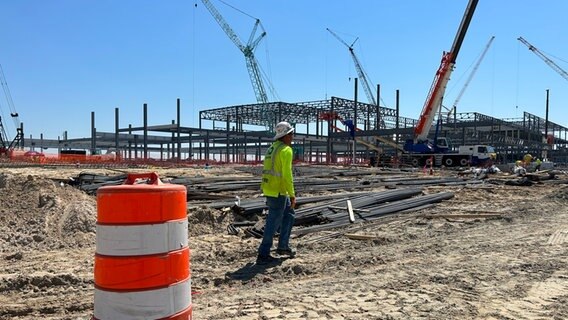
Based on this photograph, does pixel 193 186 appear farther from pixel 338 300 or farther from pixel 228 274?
pixel 338 300

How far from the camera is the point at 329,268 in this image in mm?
5648

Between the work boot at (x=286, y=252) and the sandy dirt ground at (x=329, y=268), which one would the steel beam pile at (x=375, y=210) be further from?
the work boot at (x=286, y=252)

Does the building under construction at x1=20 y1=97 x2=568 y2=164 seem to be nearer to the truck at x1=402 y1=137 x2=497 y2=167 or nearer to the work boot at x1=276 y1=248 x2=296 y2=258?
the truck at x1=402 y1=137 x2=497 y2=167

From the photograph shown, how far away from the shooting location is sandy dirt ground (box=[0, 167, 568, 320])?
13.7ft

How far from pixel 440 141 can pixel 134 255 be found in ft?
129

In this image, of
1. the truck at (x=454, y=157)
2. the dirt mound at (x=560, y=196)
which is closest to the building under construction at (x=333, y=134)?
the truck at (x=454, y=157)

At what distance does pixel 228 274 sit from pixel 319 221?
12.1ft

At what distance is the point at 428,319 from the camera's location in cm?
386

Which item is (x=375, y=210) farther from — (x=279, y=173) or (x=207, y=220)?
(x=279, y=173)

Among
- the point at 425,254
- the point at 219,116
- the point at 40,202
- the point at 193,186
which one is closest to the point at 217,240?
the point at 425,254

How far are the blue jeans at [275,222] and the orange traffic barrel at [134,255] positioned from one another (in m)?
2.83

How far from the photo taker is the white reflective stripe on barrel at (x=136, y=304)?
2866mm

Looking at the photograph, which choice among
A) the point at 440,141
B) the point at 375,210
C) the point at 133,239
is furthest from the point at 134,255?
the point at 440,141

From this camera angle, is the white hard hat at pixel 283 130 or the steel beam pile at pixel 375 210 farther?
the steel beam pile at pixel 375 210
